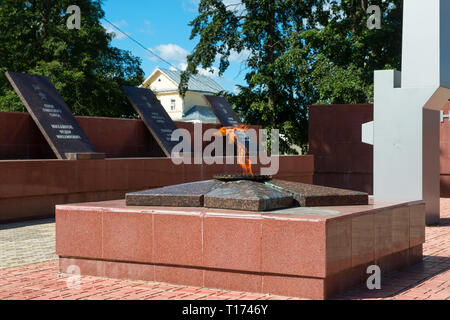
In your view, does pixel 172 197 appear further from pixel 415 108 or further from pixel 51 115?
pixel 51 115

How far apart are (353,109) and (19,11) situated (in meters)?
17.2

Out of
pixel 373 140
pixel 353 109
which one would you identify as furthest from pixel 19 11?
pixel 373 140

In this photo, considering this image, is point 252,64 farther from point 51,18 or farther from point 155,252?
point 155,252

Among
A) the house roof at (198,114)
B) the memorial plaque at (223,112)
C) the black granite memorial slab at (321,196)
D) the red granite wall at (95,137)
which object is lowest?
the black granite memorial slab at (321,196)

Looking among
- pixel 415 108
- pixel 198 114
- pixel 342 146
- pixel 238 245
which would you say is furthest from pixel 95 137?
pixel 198 114

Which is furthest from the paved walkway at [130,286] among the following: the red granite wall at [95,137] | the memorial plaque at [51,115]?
the red granite wall at [95,137]

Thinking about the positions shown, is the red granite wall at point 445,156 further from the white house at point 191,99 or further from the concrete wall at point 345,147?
the white house at point 191,99

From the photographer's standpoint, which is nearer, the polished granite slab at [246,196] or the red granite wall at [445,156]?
the polished granite slab at [246,196]

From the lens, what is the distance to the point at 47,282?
574 centimetres

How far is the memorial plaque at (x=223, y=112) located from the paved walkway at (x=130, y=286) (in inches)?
514

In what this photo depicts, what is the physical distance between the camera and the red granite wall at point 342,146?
17109mm

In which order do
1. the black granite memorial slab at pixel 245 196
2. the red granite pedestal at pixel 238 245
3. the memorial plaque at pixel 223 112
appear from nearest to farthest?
the red granite pedestal at pixel 238 245 → the black granite memorial slab at pixel 245 196 → the memorial plaque at pixel 223 112

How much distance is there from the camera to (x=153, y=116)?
16.6 m

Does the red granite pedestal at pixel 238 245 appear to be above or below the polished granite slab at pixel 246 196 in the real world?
below
